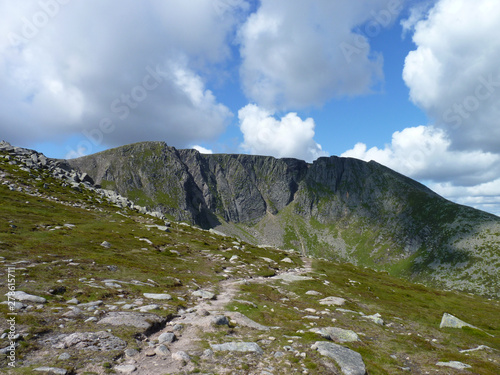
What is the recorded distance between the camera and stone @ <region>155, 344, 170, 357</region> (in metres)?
13.5

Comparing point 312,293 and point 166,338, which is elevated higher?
point 166,338

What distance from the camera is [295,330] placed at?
19938 mm

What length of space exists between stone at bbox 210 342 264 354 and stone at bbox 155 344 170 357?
8.23 feet

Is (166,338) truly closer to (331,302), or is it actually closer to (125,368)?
(125,368)

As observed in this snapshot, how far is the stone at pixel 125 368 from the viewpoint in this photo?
11312 millimetres

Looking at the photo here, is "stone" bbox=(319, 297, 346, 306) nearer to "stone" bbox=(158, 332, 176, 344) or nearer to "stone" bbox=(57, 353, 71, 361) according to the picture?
"stone" bbox=(158, 332, 176, 344)

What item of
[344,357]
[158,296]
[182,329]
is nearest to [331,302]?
[344,357]

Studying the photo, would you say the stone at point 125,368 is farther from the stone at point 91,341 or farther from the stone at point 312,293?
the stone at point 312,293

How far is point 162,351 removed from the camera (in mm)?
13641

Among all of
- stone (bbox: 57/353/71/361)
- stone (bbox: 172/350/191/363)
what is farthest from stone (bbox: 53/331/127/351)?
stone (bbox: 172/350/191/363)

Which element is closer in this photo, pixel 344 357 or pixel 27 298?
pixel 344 357

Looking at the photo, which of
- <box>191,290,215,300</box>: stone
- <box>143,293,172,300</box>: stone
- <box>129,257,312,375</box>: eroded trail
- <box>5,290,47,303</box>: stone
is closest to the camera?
<box>129,257,312,375</box>: eroded trail

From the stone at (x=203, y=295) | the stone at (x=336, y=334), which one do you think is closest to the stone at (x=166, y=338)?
the stone at (x=336, y=334)

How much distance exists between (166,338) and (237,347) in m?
4.30
